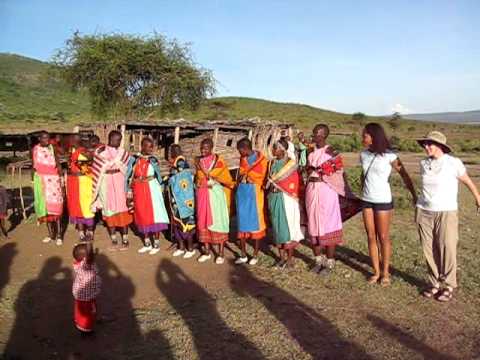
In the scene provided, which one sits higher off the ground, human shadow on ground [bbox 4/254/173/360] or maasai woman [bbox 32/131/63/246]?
maasai woman [bbox 32/131/63/246]

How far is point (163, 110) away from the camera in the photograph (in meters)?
22.3

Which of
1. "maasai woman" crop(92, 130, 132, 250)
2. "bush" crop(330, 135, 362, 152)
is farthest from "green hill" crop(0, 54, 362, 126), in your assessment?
"maasai woman" crop(92, 130, 132, 250)

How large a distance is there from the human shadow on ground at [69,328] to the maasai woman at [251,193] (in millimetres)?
1646

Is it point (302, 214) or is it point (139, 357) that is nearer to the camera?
point (139, 357)

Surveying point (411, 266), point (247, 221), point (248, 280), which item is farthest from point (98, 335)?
point (411, 266)

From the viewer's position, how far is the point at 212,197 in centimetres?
607

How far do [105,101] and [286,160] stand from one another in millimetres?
17872

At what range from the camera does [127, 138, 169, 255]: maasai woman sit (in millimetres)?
6406

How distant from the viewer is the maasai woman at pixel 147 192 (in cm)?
641

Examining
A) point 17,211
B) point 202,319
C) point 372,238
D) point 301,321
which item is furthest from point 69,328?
point 17,211

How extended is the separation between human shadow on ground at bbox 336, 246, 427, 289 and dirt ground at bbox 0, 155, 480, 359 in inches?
0.8

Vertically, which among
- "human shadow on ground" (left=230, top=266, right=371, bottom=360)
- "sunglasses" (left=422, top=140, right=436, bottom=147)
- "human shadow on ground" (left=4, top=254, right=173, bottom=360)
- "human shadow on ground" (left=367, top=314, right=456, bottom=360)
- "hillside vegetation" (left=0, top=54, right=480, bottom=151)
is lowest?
"human shadow on ground" (left=367, top=314, right=456, bottom=360)

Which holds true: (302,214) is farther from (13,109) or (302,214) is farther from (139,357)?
(13,109)

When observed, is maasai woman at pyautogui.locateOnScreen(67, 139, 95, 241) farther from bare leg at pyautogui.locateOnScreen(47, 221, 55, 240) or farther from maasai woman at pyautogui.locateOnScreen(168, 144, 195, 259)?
maasai woman at pyautogui.locateOnScreen(168, 144, 195, 259)
